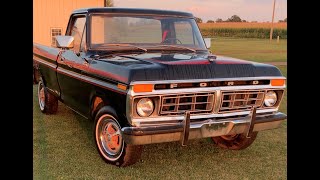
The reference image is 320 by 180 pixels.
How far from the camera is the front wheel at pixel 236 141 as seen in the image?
500 centimetres

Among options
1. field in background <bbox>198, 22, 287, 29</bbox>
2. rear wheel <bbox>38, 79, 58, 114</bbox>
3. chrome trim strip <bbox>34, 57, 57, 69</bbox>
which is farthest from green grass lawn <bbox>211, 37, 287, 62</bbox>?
field in background <bbox>198, 22, 287, 29</bbox>

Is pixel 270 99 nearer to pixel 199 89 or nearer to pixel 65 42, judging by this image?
pixel 199 89

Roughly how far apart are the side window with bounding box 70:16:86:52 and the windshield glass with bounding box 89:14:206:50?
0.36m

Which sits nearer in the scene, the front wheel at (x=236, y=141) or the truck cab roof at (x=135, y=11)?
the front wheel at (x=236, y=141)

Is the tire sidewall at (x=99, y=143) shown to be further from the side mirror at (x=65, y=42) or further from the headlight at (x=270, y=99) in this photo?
the headlight at (x=270, y=99)

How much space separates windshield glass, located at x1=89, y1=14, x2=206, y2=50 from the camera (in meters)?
5.03

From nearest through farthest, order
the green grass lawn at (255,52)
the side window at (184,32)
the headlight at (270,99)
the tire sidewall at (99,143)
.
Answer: the tire sidewall at (99,143) → the headlight at (270,99) → the side window at (184,32) → the green grass lawn at (255,52)

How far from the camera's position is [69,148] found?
16.6 ft

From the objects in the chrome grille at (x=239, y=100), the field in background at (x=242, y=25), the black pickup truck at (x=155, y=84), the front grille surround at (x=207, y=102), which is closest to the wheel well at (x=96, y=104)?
the black pickup truck at (x=155, y=84)

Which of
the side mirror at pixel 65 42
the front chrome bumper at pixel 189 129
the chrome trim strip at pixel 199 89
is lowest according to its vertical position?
the front chrome bumper at pixel 189 129

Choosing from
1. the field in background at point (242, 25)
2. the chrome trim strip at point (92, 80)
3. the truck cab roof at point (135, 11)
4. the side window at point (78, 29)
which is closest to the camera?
the chrome trim strip at point (92, 80)

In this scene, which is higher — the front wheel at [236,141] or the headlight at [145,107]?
the headlight at [145,107]

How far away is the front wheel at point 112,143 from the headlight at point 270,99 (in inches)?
63.3

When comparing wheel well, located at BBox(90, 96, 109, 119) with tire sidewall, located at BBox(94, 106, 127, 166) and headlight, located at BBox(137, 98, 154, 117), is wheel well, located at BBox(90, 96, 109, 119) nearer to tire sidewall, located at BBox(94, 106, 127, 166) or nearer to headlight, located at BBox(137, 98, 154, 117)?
tire sidewall, located at BBox(94, 106, 127, 166)
